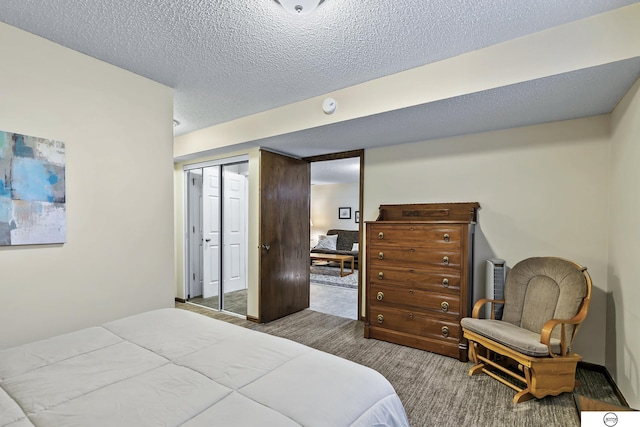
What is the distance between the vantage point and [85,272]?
2.15m

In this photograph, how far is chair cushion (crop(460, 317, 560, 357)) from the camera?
2068 mm

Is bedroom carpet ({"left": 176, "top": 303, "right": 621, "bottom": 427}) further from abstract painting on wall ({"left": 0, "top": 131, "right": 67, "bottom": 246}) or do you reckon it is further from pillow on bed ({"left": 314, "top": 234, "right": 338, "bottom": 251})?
pillow on bed ({"left": 314, "top": 234, "right": 338, "bottom": 251})

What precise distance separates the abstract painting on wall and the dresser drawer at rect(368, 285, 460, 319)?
9.02ft

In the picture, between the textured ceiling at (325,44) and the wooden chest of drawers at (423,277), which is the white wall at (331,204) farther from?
the textured ceiling at (325,44)

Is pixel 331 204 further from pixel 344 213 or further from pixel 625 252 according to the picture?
pixel 625 252

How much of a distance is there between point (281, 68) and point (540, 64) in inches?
69.7

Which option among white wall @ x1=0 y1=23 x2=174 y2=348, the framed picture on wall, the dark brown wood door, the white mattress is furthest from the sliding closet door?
the framed picture on wall

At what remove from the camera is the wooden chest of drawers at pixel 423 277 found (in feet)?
9.17

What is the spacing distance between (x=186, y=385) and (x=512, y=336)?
220cm

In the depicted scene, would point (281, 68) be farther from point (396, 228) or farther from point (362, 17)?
point (396, 228)

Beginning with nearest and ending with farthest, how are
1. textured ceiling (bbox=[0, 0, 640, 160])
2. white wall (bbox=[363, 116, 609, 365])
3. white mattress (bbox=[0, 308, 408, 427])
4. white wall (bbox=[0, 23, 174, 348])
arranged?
white mattress (bbox=[0, 308, 408, 427])
textured ceiling (bbox=[0, 0, 640, 160])
white wall (bbox=[0, 23, 174, 348])
white wall (bbox=[363, 116, 609, 365])

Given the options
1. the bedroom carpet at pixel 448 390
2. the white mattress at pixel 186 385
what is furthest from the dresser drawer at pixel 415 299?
the white mattress at pixel 186 385

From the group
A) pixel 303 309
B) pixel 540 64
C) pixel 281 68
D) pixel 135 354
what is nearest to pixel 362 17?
pixel 281 68

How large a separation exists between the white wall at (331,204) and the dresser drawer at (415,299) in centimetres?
474
